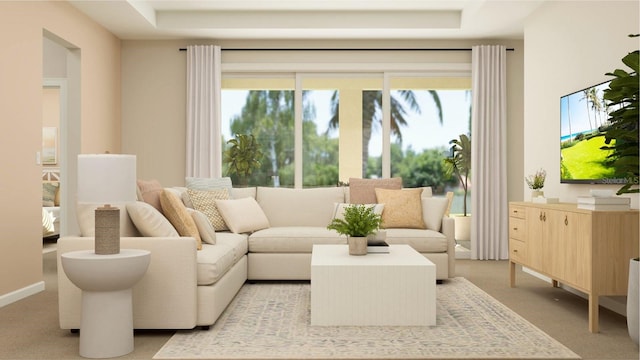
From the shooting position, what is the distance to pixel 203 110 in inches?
295

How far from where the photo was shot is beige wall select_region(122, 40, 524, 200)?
24.7ft

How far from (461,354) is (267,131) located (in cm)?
500

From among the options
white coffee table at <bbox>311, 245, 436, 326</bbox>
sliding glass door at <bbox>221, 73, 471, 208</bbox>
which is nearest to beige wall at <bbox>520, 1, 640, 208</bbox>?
sliding glass door at <bbox>221, 73, 471, 208</bbox>

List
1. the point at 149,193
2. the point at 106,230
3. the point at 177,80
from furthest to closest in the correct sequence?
the point at 177,80
the point at 149,193
the point at 106,230

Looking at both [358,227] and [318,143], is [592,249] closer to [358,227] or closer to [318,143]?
[358,227]

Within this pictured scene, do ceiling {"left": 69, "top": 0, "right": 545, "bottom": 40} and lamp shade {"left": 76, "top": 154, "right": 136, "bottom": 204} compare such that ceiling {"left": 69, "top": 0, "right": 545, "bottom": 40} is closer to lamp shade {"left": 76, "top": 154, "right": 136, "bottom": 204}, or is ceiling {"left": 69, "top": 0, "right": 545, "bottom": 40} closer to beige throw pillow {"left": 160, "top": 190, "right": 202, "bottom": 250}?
beige throw pillow {"left": 160, "top": 190, "right": 202, "bottom": 250}

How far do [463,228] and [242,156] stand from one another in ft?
9.49

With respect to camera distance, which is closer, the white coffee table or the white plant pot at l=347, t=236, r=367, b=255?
the white coffee table

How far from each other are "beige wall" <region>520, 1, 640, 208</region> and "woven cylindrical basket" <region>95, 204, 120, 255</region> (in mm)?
3382

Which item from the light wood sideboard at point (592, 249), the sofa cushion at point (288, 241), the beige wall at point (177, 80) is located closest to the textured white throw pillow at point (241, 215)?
the sofa cushion at point (288, 241)

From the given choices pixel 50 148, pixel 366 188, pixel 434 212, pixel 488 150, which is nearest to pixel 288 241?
pixel 366 188

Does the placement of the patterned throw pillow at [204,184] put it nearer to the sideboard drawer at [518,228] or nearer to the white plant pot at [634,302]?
the sideboard drawer at [518,228]

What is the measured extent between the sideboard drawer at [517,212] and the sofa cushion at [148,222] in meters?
2.83

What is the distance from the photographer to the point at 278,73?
766 cm
